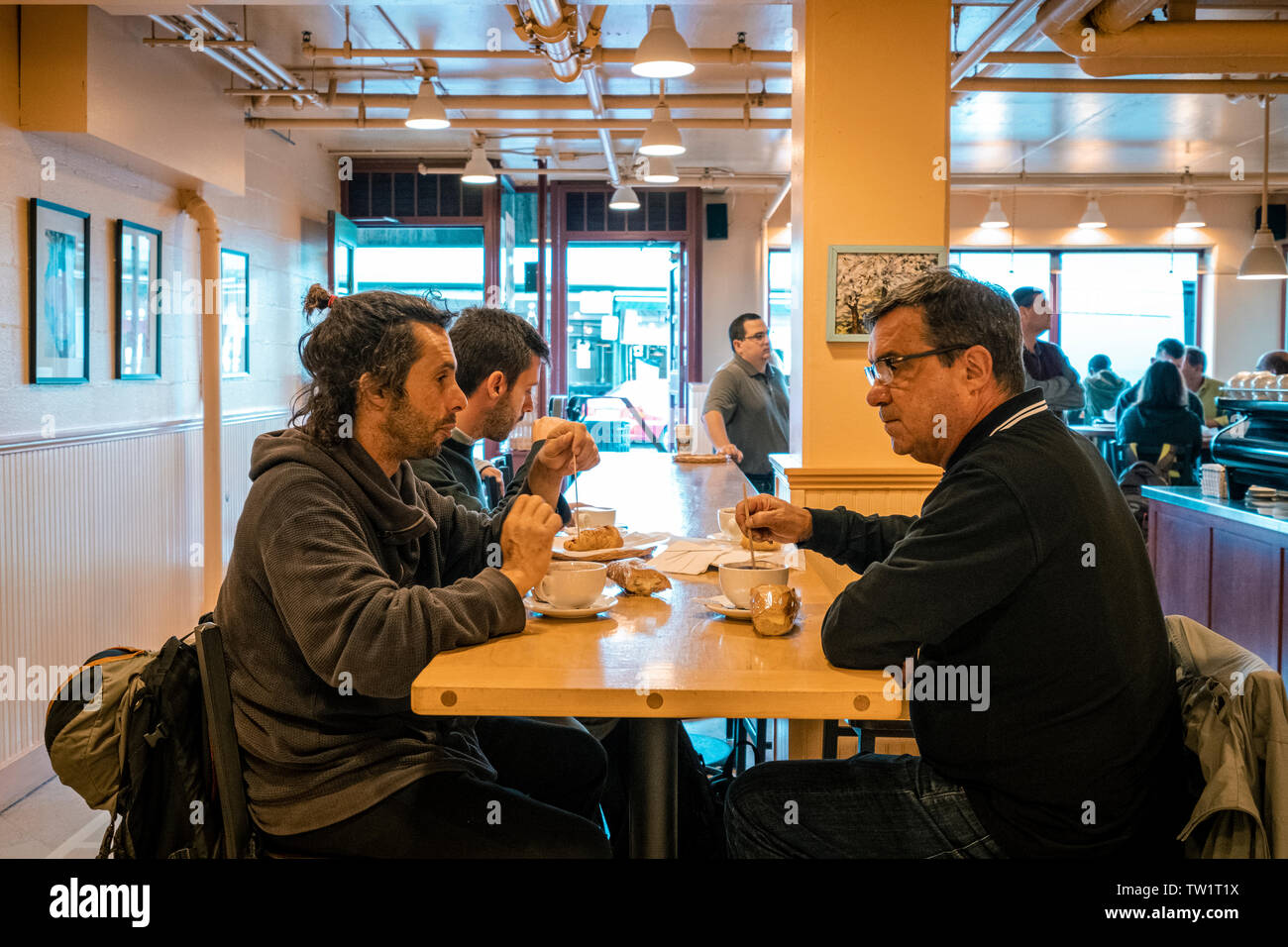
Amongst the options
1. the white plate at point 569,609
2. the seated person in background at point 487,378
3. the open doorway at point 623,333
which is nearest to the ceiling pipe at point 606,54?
the seated person in background at point 487,378

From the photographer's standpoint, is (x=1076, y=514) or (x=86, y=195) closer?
(x=1076, y=514)

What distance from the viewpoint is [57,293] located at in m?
4.25

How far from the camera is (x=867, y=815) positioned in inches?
62.7

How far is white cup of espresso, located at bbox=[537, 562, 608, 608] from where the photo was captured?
1.71 meters

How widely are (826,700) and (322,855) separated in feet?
2.62

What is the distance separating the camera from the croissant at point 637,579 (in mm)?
1921

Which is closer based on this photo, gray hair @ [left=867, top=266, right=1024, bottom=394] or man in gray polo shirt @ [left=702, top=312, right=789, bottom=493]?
gray hair @ [left=867, top=266, right=1024, bottom=394]

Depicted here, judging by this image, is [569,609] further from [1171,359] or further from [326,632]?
[1171,359]

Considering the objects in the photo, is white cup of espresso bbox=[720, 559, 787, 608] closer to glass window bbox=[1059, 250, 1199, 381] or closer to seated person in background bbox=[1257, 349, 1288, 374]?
seated person in background bbox=[1257, 349, 1288, 374]

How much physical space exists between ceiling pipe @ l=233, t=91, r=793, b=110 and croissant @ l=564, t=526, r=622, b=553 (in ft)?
14.7

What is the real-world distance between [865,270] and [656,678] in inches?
108

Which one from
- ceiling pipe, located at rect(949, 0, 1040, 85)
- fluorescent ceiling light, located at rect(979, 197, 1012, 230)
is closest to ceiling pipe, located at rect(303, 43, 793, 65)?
ceiling pipe, located at rect(949, 0, 1040, 85)

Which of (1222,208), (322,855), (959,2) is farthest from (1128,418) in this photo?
(322,855)

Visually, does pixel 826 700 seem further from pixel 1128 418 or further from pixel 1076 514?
pixel 1128 418
